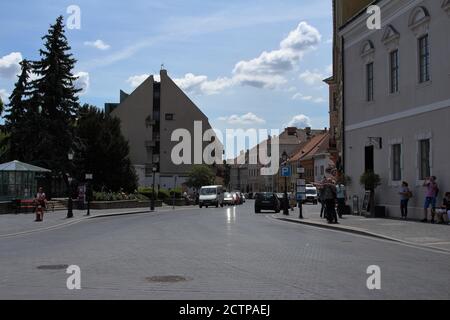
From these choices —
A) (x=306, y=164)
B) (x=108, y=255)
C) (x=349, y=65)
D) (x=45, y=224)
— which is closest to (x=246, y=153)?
(x=306, y=164)

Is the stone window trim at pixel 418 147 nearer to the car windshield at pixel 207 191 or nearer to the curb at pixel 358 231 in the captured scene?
the curb at pixel 358 231

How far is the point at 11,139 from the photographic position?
53.3 metres

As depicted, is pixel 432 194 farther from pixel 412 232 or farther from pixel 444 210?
pixel 412 232

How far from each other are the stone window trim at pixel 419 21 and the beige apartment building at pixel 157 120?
233 feet

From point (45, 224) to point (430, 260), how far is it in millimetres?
18431

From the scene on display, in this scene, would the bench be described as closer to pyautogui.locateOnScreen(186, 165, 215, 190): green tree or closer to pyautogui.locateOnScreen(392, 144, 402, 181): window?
pyautogui.locateOnScreen(392, 144, 402, 181): window

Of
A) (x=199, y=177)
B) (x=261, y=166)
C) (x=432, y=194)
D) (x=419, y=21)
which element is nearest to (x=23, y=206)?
(x=432, y=194)

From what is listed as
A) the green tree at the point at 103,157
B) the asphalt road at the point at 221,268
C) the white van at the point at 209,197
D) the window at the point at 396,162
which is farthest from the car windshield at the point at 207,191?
the asphalt road at the point at 221,268

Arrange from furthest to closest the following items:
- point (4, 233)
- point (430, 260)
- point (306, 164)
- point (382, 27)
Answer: point (306, 164)
point (382, 27)
point (4, 233)
point (430, 260)

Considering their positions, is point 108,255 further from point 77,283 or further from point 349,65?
point 349,65

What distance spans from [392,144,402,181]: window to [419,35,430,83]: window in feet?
12.5

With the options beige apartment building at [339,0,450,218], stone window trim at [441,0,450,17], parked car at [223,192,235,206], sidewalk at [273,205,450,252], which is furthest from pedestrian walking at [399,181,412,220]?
parked car at [223,192,235,206]

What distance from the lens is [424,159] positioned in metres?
27.5

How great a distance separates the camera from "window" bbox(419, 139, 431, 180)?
27.1m
